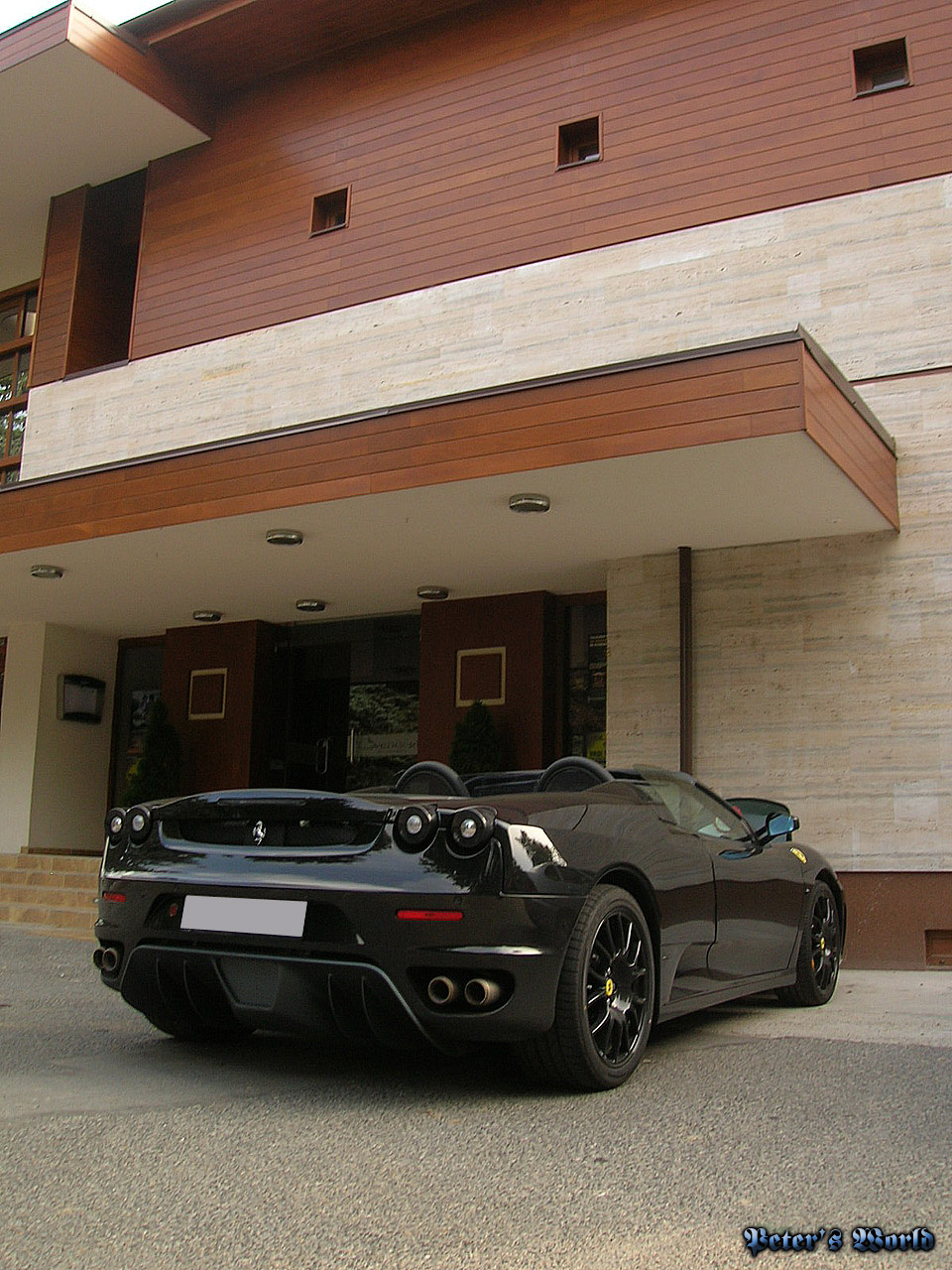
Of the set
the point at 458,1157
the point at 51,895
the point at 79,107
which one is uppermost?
the point at 79,107

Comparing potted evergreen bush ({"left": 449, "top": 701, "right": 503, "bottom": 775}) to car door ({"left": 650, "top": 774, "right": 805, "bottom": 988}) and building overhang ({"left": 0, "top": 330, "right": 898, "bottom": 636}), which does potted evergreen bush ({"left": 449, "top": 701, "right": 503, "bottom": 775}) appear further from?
car door ({"left": 650, "top": 774, "right": 805, "bottom": 988})

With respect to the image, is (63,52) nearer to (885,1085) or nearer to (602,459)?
(602,459)

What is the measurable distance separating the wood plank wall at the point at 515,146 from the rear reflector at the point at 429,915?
7592mm

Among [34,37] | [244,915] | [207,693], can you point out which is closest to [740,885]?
[244,915]

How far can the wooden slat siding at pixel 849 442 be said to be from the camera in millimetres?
6314

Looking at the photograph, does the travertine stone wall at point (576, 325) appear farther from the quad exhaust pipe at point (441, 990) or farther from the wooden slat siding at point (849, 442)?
the quad exhaust pipe at point (441, 990)

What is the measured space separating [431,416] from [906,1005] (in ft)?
13.8

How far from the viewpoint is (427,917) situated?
337cm

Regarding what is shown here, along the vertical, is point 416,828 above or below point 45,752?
below

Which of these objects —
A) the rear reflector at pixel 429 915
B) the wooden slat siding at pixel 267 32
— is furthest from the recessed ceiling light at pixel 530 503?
the wooden slat siding at pixel 267 32

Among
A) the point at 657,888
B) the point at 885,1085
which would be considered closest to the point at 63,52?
the point at 657,888

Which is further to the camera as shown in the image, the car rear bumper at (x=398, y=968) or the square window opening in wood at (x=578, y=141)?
the square window opening in wood at (x=578, y=141)

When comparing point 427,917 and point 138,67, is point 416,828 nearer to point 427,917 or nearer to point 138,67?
point 427,917

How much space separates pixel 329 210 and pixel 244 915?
960cm
